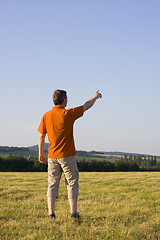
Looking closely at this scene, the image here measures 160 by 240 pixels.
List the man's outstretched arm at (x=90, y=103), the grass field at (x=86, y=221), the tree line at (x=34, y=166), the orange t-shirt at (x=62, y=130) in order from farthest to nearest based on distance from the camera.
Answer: the tree line at (x=34, y=166)
the man's outstretched arm at (x=90, y=103)
the orange t-shirt at (x=62, y=130)
the grass field at (x=86, y=221)

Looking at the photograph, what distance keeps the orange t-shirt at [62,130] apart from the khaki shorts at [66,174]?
14 centimetres

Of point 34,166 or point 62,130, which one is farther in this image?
point 34,166

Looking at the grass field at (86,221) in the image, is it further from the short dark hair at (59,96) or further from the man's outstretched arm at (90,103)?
the short dark hair at (59,96)

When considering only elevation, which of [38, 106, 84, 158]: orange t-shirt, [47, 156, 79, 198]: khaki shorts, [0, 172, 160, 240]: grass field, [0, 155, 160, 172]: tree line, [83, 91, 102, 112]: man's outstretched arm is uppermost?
[83, 91, 102, 112]: man's outstretched arm

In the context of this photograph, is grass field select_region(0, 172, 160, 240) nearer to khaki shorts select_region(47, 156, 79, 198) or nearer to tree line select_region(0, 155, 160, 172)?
khaki shorts select_region(47, 156, 79, 198)

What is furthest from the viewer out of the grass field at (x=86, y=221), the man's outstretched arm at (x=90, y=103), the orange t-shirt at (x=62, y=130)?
the man's outstretched arm at (x=90, y=103)

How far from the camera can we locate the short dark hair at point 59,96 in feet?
20.3

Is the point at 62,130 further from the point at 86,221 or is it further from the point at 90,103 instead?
the point at 86,221

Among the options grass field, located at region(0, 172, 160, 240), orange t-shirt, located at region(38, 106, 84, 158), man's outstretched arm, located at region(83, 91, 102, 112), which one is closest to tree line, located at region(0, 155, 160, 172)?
grass field, located at region(0, 172, 160, 240)

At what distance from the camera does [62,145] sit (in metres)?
6.05

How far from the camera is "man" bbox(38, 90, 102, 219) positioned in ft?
19.7

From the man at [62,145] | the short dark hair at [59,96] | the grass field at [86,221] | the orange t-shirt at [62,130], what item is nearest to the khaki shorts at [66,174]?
the man at [62,145]

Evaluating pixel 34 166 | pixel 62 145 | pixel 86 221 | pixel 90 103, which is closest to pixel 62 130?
pixel 62 145

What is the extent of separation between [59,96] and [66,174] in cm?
182
